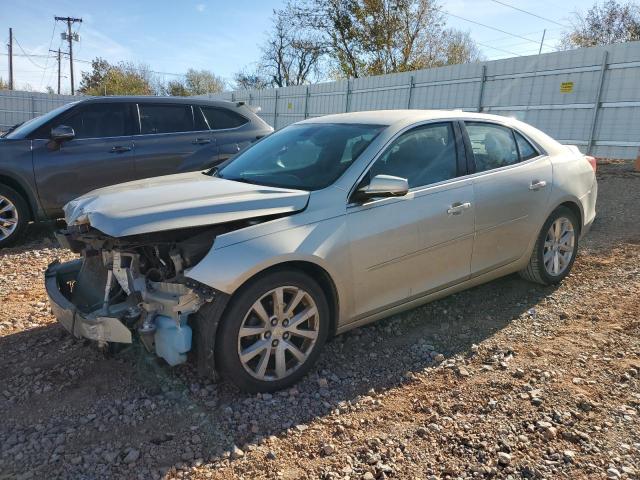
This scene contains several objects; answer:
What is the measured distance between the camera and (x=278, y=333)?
3043mm

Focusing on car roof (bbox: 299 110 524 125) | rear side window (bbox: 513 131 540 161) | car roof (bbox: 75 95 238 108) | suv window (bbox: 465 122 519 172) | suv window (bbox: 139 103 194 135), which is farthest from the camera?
suv window (bbox: 139 103 194 135)

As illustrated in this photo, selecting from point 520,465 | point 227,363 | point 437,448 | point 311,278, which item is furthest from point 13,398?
point 520,465

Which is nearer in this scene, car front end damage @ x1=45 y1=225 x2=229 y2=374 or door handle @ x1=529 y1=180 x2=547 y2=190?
car front end damage @ x1=45 y1=225 x2=229 y2=374

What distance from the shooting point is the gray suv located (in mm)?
6035

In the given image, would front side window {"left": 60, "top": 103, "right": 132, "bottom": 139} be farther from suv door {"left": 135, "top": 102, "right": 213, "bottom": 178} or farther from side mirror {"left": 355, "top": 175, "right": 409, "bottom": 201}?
side mirror {"left": 355, "top": 175, "right": 409, "bottom": 201}

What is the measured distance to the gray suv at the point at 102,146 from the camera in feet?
19.8

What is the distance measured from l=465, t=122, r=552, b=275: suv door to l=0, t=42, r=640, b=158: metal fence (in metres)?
6.85

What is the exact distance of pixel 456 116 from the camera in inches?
163

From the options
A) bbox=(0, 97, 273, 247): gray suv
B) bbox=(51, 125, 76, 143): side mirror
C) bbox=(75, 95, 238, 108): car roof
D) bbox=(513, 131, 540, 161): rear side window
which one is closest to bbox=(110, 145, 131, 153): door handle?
bbox=(0, 97, 273, 247): gray suv

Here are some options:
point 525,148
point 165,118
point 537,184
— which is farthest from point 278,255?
point 165,118

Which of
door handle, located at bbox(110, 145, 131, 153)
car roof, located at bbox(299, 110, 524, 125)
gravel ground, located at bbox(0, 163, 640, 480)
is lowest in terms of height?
gravel ground, located at bbox(0, 163, 640, 480)

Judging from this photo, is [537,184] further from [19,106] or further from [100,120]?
[19,106]

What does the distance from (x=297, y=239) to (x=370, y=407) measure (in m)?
→ 1.07

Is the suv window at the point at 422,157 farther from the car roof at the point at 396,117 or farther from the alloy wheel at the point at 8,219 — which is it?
the alloy wheel at the point at 8,219
